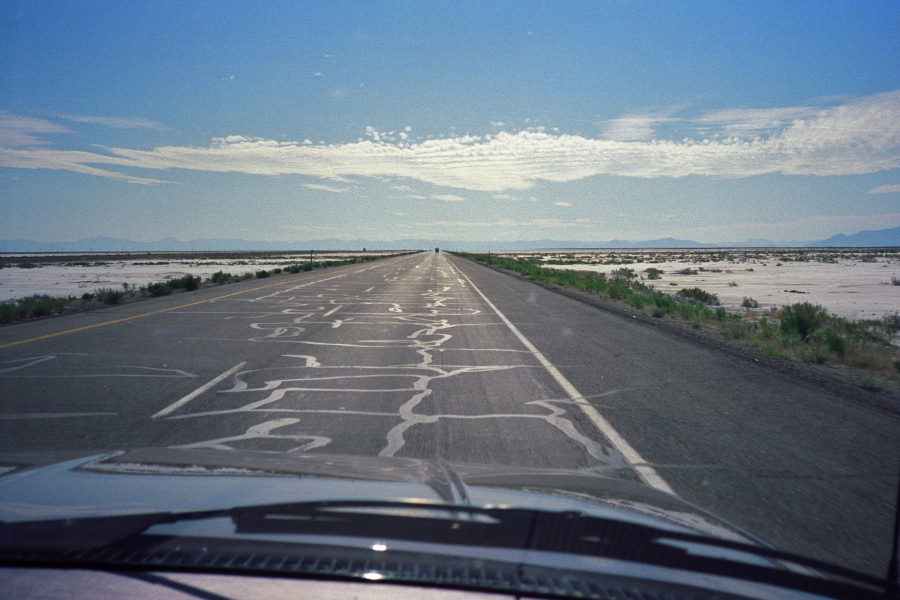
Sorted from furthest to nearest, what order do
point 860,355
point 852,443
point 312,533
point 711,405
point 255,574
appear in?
1. point 860,355
2. point 711,405
3. point 852,443
4. point 312,533
5. point 255,574

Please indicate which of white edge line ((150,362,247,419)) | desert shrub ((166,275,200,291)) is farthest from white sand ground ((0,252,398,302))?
white edge line ((150,362,247,419))

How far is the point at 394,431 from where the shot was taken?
6570mm

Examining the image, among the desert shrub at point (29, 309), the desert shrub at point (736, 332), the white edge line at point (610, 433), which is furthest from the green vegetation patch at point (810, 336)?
the desert shrub at point (29, 309)

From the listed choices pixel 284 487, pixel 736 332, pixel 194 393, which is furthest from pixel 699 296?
pixel 284 487

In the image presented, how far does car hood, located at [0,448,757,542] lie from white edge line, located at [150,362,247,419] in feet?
11.8

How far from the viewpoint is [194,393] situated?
8.27m

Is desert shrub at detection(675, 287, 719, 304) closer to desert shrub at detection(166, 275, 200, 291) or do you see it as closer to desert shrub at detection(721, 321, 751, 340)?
desert shrub at detection(721, 321, 751, 340)

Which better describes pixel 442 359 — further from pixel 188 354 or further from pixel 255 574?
pixel 255 574

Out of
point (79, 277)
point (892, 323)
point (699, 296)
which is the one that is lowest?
point (79, 277)

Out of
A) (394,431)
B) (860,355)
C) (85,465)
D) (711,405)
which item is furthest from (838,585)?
(860,355)

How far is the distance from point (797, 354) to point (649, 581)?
11.7m

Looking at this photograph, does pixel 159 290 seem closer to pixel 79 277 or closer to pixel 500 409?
pixel 500 409

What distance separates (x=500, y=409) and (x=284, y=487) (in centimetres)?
484

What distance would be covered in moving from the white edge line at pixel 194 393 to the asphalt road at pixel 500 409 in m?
0.03
